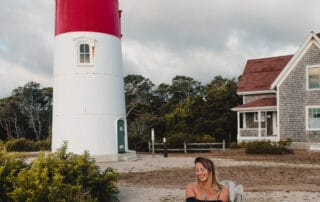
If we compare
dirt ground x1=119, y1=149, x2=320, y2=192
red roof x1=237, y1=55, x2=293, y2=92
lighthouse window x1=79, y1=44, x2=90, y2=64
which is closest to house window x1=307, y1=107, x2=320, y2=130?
red roof x1=237, y1=55, x2=293, y2=92

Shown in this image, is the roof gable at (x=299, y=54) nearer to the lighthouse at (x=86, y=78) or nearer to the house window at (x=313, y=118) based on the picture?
the house window at (x=313, y=118)

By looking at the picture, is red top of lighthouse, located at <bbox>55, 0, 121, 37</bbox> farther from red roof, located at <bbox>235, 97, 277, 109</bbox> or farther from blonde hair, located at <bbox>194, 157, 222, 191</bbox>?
blonde hair, located at <bbox>194, 157, 222, 191</bbox>

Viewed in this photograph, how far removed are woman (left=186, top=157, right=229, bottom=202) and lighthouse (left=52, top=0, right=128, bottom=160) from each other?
529 inches

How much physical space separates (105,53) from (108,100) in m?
2.02

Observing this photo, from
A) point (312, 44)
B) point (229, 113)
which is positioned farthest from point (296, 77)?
point (229, 113)

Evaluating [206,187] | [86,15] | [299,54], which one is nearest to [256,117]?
[299,54]

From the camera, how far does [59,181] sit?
7336 millimetres

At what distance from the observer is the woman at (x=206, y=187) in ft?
15.1

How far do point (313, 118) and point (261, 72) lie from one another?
7.10 meters

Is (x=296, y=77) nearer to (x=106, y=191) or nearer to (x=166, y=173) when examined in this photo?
(x=166, y=173)

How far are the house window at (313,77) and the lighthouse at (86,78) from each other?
12.5 m

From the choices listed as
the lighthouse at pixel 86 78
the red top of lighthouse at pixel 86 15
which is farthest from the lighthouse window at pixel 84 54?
the red top of lighthouse at pixel 86 15

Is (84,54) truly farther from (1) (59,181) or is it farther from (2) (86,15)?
(1) (59,181)

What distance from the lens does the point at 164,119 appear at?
36469 mm
